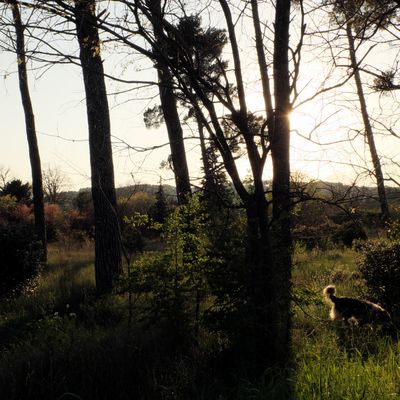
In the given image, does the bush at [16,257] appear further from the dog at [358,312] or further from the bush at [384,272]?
the bush at [384,272]

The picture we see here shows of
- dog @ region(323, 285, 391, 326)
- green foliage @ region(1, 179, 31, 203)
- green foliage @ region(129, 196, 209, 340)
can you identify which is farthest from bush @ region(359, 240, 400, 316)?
green foliage @ region(1, 179, 31, 203)

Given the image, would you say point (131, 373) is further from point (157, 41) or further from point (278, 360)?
point (157, 41)

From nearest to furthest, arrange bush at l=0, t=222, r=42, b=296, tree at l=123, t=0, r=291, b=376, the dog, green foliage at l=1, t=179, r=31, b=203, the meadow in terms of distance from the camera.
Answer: the meadow < tree at l=123, t=0, r=291, b=376 < the dog < bush at l=0, t=222, r=42, b=296 < green foliage at l=1, t=179, r=31, b=203

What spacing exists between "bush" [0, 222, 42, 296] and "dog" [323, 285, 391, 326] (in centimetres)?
686

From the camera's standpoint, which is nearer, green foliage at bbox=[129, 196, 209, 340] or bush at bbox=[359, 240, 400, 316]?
green foliage at bbox=[129, 196, 209, 340]

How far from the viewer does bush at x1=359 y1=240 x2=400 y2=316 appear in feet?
24.4

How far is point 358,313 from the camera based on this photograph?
6.32 meters

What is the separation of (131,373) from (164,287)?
114 cm

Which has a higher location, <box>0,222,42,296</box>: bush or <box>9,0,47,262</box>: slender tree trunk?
<box>9,0,47,262</box>: slender tree trunk

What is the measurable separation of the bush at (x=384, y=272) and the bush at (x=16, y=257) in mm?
7075

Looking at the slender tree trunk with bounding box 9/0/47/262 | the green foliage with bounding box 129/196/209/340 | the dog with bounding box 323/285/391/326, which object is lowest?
the dog with bounding box 323/285/391/326

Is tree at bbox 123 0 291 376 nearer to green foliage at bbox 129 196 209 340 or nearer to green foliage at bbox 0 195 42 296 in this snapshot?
green foliage at bbox 129 196 209 340

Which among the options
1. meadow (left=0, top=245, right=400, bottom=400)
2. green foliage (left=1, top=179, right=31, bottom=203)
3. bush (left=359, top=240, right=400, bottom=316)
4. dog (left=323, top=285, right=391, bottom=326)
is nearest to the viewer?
meadow (left=0, top=245, right=400, bottom=400)

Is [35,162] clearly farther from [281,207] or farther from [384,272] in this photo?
[281,207]
